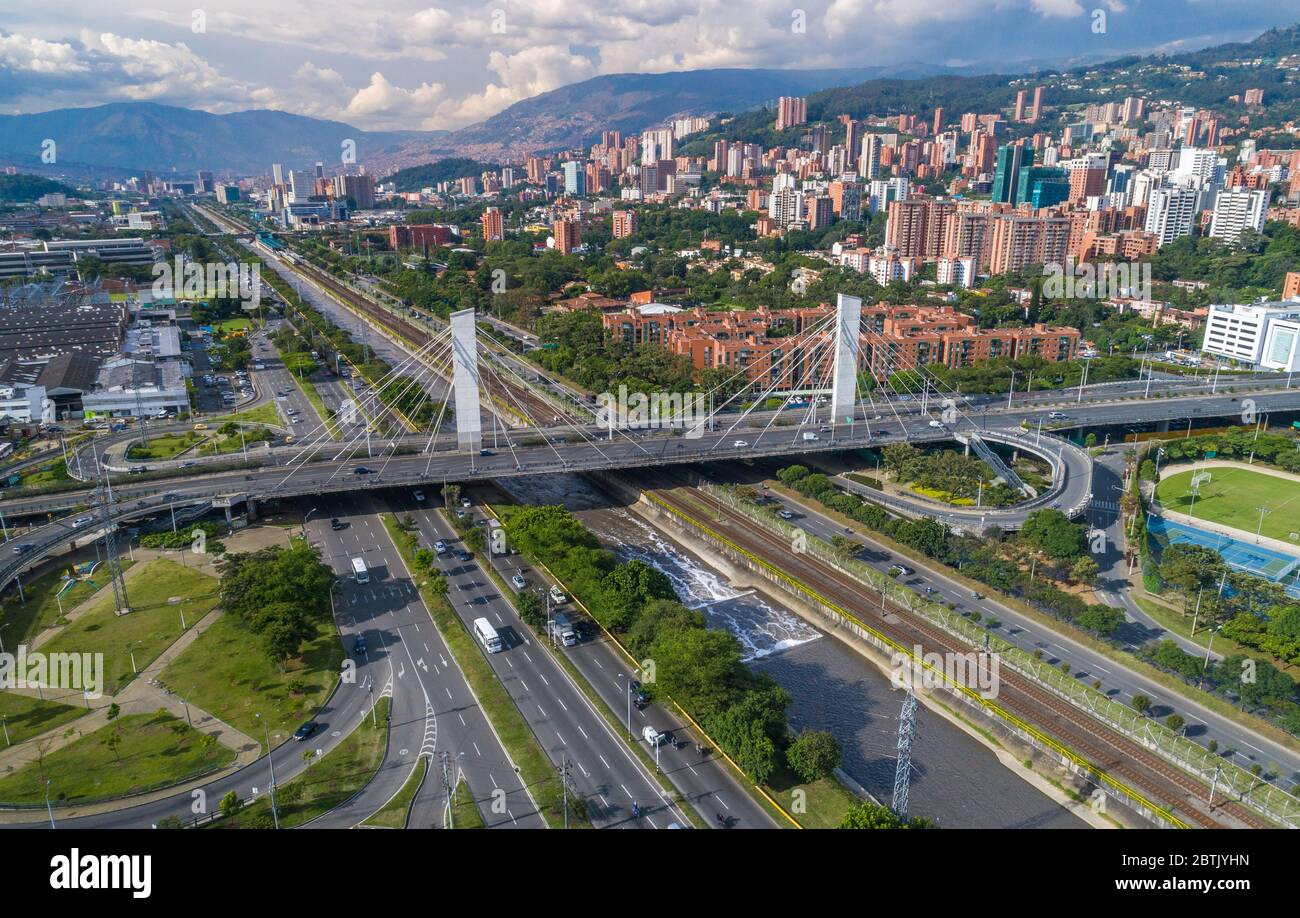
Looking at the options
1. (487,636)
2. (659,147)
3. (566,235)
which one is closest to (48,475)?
(487,636)

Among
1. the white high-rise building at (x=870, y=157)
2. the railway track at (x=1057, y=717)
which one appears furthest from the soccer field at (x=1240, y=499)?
the white high-rise building at (x=870, y=157)

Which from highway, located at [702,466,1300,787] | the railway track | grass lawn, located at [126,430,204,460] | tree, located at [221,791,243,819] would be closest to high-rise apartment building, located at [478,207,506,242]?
grass lawn, located at [126,430,204,460]

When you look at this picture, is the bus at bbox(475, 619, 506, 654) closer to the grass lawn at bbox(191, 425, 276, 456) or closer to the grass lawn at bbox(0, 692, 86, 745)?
the grass lawn at bbox(0, 692, 86, 745)

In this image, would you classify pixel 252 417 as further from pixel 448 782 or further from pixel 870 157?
pixel 870 157

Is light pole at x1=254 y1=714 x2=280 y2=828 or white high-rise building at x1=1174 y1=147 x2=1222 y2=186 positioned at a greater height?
→ white high-rise building at x1=1174 y1=147 x2=1222 y2=186

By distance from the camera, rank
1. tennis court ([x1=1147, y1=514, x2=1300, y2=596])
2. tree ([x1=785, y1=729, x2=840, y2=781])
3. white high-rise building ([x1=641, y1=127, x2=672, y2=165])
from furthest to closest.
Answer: white high-rise building ([x1=641, y1=127, x2=672, y2=165]) → tennis court ([x1=1147, y1=514, x2=1300, y2=596]) → tree ([x1=785, y1=729, x2=840, y2=781])

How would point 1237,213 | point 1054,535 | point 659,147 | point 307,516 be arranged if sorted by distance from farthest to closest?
point 659,147
point 1237,213
point 307,516
point 1054,535
